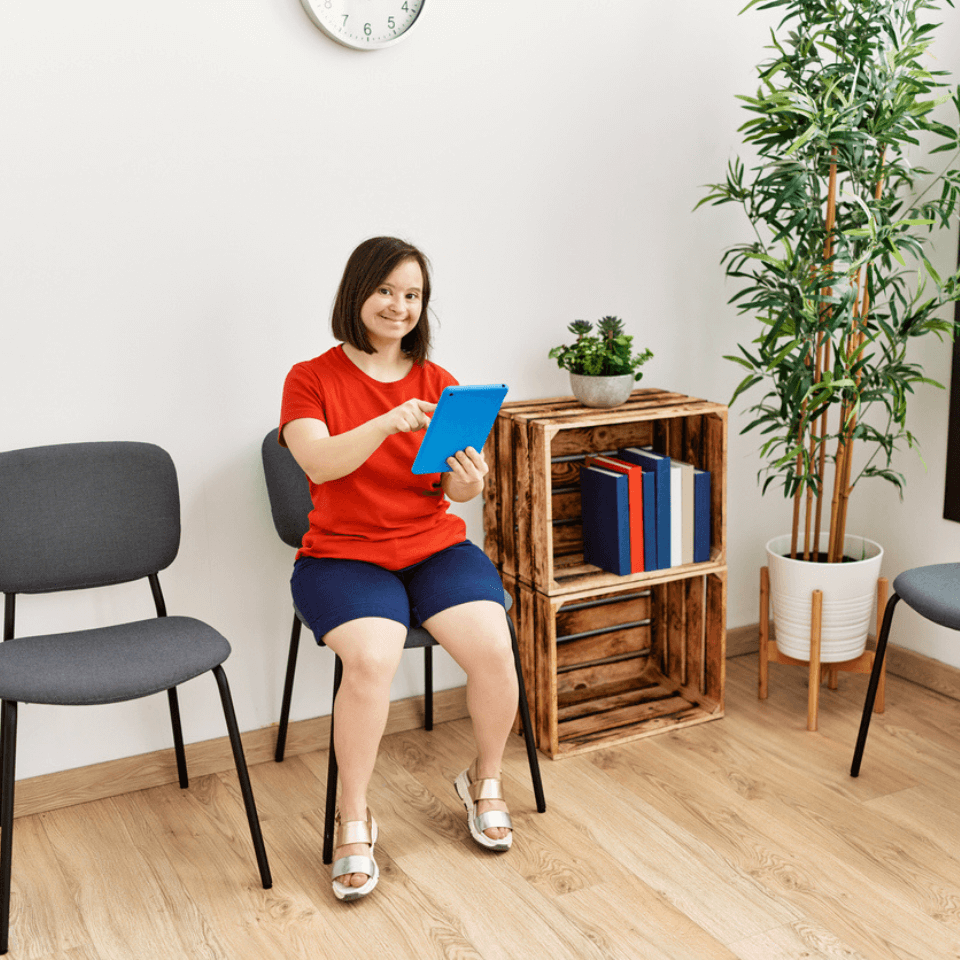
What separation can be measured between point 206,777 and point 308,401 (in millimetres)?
1027

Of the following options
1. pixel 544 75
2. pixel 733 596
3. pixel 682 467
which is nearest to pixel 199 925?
pixel 682 467

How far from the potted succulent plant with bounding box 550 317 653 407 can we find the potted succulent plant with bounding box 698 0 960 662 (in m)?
0.29

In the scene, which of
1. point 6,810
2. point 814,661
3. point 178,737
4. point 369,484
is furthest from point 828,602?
point 6,810

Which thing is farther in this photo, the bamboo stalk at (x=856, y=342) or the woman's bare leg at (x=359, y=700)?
the bamboo stalk at (x=856, y=342)

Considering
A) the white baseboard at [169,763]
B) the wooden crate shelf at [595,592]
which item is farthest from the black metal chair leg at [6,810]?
the wooden crate shelf at [595,592]

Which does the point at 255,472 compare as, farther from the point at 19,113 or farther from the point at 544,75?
the point at 544,75

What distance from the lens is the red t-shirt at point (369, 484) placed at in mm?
2078

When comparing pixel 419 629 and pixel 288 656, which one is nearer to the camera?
pixel 419 629

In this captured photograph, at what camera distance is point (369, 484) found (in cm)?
212

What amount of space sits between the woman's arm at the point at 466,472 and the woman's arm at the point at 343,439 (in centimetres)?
11

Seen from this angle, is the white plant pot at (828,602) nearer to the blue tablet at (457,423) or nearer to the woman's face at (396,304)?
the blue tablet at (457,423)

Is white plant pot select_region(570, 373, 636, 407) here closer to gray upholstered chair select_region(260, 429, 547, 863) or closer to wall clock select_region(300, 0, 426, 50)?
gray upholstered chair select_region(260, 429, 547, 863)

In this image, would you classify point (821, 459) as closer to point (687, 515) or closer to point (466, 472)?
point (687, 515)

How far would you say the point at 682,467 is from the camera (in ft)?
8.60
